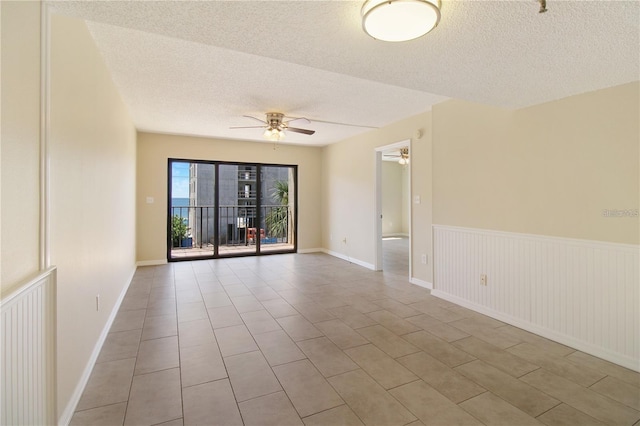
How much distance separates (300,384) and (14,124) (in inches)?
82.3

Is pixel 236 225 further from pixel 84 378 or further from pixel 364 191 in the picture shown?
pixel 84 378

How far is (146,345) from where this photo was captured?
2.67 m

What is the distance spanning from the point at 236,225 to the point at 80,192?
17.8ft

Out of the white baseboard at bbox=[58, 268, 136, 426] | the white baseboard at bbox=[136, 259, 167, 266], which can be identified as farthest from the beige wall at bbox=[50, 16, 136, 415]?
the white baseboard at bbox=[136, 259, 167, 266]

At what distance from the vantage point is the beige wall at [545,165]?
2.42 meters

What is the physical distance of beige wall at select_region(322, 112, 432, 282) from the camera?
4367 millimetres

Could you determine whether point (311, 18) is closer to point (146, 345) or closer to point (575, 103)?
point (575, 103)

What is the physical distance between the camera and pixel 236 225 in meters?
7.50

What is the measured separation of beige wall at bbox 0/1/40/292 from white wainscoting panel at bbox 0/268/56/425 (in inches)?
3.5

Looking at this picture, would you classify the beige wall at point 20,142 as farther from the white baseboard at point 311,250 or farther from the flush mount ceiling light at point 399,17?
the white baseboard at point 311,250

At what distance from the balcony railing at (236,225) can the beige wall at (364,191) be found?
3.73 feet

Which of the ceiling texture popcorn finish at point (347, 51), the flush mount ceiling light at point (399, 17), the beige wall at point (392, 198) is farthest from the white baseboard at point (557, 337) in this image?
the beige wall at point (392, 198)

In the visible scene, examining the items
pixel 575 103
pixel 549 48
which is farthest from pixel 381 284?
pixel 549 48

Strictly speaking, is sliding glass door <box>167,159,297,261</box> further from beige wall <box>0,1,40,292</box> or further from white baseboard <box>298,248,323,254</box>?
beige wall <box>0,1,40,292</box>
